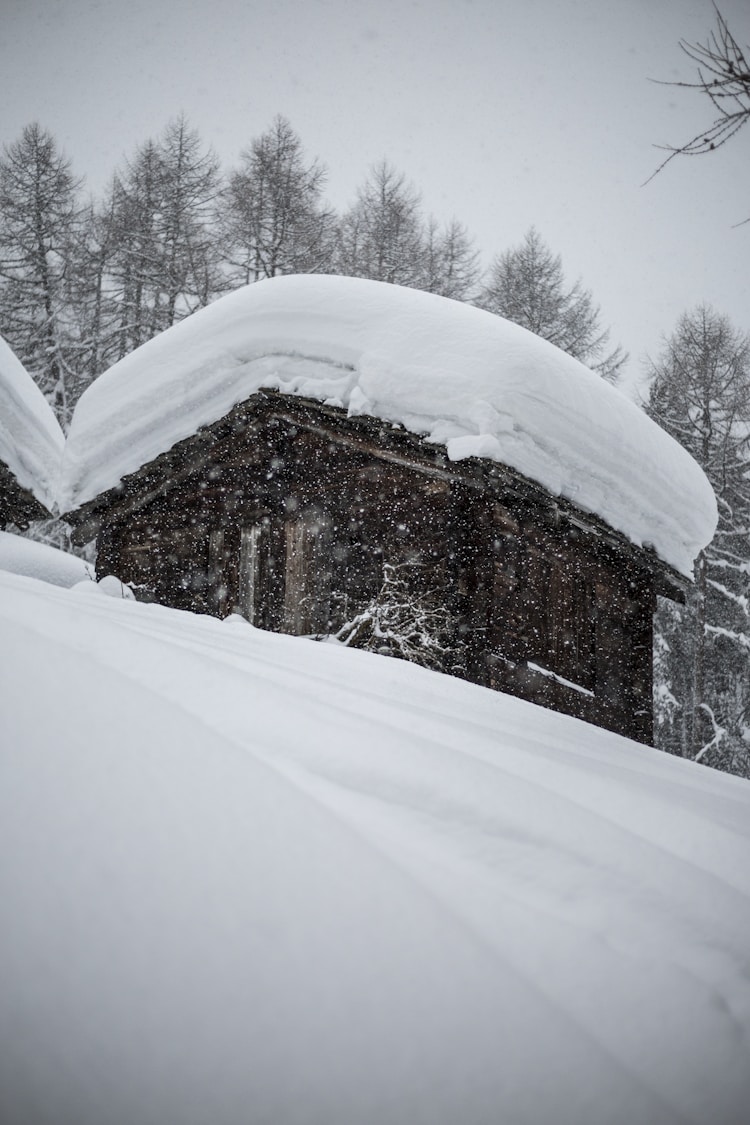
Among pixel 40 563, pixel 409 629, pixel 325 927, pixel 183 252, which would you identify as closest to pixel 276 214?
pixel 183 252

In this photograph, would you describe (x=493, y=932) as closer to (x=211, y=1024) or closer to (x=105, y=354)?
(x=211, y=1024)

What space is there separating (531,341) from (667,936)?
475 centimetres

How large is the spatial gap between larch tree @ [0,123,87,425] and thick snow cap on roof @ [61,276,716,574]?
27.9 ft

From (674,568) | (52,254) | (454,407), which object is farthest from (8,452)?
(52,254)

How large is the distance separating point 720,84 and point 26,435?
808cm

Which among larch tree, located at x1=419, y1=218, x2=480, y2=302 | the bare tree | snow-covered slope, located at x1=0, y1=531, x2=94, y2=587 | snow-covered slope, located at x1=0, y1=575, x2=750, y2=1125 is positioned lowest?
snow-covered slope, located at x1=0, y1=575, x2=750, y2=1125

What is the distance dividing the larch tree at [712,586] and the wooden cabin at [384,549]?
672 centimetres

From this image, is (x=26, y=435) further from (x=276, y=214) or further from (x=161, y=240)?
(x=276, y=214)

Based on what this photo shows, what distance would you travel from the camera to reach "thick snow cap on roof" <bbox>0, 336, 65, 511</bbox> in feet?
26.7

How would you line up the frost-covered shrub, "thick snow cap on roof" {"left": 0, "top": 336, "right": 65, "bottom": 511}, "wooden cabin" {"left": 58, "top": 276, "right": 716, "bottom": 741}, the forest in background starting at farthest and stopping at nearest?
the forest in background → "thick snow cap on roof" {"left": 0, "top": 336, "right": 65, "bottom": 511} → the frost-covered shrub → "wooden cabin" {"left": 58, "top": 276, "right": 716, "bottom": 741}

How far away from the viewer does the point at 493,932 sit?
978 millimetres

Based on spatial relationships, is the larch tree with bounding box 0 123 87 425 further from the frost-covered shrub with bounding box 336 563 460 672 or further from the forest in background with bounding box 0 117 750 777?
the frost-covered shrub with bounding box 336 563 460 672

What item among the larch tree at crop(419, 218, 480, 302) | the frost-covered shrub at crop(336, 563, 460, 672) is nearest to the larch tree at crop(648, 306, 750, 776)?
the larch tree at crop(419, 218, 480, 302)

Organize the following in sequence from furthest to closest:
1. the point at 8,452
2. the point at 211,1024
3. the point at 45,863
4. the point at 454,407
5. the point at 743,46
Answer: the point at 8,452 → the point at 454,407 → the point at 743,46 → the point at 45,863 → the point at 211,1024
